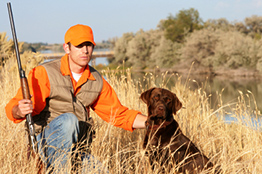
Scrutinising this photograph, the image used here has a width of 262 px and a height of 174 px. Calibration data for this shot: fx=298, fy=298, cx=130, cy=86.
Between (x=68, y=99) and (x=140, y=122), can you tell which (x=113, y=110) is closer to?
(x=140, y=122)

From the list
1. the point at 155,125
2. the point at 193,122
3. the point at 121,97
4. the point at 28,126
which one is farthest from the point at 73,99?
the point at 121,97

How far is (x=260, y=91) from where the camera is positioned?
1591 centimetres

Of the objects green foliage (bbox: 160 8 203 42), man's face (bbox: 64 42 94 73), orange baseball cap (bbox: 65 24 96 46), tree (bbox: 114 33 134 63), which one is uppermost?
green foliage (bbox: 160 8 203 42)

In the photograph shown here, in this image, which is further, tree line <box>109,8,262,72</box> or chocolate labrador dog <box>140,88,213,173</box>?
tree line <box>109,8,262,72</box>

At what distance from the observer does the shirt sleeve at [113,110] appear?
3.03 meters

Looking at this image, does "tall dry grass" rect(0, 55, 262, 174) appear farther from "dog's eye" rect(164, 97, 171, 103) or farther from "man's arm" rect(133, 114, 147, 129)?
"dog's eye" rect(164, 97, 171, 103)

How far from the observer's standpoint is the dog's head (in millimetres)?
2764

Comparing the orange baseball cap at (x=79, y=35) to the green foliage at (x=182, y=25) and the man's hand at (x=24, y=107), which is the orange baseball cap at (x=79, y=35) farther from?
the green foliage at (x=182, y=25)

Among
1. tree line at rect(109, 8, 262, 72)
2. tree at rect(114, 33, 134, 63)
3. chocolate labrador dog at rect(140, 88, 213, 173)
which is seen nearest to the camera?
chocolate labrador dog at rect(140, 88, 213, 173)

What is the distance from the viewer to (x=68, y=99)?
108 inches

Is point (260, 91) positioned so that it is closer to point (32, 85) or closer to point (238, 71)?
point (238, 71)

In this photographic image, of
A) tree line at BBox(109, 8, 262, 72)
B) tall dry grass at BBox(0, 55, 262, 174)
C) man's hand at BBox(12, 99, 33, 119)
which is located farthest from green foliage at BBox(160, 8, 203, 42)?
man's hand at BBox(12, 99, 33, 119)

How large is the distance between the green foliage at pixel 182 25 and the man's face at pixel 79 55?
3115cm

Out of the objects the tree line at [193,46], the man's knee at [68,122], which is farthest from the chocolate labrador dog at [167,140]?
the tree line at [193,46]
